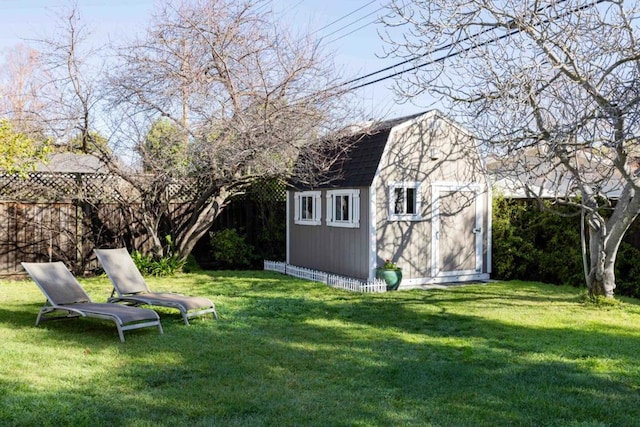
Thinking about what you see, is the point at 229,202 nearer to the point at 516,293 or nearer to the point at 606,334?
the point at 516,293

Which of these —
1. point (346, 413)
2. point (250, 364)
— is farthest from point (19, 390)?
point (346, 413)

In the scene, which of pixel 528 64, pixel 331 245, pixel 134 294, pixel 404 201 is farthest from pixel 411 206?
pixel 134 294

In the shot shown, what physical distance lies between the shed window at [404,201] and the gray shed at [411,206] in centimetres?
2

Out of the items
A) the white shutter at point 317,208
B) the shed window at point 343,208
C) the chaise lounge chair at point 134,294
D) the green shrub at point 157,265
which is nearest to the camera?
the chaise lounge chair at point 134,294

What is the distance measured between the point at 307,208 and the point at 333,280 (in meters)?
2.77

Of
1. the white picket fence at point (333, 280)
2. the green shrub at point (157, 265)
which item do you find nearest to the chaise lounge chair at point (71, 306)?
the white picket fence at point (333, 280)

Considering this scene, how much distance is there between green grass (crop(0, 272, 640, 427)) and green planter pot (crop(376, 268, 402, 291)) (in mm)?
1823

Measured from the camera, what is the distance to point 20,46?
30.8 meters

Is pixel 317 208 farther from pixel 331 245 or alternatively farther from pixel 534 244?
pixel 534 244

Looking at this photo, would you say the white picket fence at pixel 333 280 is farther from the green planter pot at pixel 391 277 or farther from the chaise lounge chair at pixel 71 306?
the chaise lounge chair at pixel 71 306

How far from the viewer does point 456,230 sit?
43.3 feet

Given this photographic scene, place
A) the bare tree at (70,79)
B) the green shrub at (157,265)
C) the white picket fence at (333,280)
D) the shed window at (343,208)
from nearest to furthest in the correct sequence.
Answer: the white picket fence at (333,280), the bare tree at (70,79), the shed window at (343,208), the green shrub at (157,265)

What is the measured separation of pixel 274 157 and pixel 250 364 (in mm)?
7693

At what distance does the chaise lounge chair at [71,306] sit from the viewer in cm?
719
